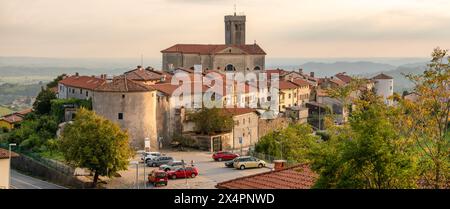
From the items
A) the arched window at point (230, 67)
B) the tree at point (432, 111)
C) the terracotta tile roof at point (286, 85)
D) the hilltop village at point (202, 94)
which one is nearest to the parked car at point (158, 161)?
the hilltop village at point (202, 94)

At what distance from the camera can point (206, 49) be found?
62.6m

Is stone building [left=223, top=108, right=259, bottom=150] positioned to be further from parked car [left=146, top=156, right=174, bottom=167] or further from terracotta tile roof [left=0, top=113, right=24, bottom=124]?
terracotta tile roof [left=0, top=113, right=24, bottom=124]

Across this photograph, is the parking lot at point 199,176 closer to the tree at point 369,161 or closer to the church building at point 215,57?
the tree at point 369,161

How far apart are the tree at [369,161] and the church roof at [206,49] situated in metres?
52.3

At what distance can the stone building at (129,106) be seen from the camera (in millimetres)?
34406

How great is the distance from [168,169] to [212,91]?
15.1m

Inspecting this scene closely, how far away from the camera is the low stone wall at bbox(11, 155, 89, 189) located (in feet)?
93.0

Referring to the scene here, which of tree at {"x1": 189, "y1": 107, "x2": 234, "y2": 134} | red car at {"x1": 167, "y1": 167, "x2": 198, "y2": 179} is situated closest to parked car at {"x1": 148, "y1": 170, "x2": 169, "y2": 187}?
red car at {"x1": 167, "y1": 167, "x2": 198, "y2": 179}

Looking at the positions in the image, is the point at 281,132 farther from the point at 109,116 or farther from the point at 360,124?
the point at 360,124

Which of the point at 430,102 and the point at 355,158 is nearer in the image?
the point at 355,158

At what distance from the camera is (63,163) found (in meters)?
30.5

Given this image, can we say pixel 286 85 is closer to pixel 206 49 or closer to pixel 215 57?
pixel 215 57

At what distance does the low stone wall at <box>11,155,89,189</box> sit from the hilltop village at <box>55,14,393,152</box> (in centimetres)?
456
